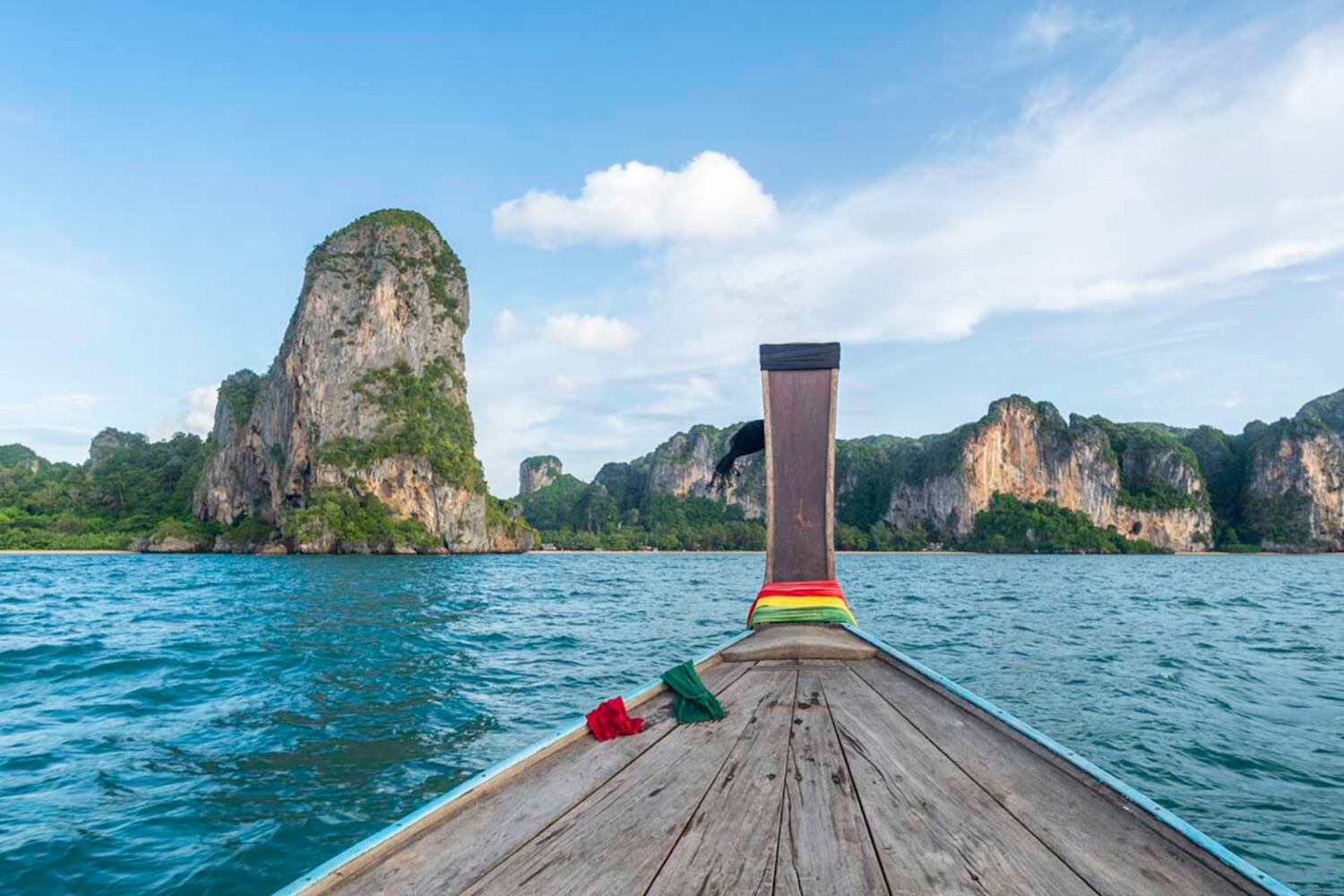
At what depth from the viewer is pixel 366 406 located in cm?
8844

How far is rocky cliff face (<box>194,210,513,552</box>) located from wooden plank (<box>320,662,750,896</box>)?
83363 millimetres

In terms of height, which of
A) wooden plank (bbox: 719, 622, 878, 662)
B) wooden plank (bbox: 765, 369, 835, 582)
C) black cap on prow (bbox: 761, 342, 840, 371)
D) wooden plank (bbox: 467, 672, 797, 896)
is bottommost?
wooden plank (bbox: 467, 672, 797, 896)

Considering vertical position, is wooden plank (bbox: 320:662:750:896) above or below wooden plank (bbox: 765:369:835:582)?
below

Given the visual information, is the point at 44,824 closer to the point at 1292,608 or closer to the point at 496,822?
the point at 496,822

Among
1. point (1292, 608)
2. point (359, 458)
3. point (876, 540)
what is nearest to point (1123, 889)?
point (1292, 608)

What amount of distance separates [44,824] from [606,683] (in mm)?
5731

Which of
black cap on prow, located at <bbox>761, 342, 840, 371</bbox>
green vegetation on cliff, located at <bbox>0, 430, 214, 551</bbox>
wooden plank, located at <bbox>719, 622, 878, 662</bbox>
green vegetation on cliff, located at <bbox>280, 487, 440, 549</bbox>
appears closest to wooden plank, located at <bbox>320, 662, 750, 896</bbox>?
wooden plank, located at <bbox>719, 622, 878, 662</bbox>

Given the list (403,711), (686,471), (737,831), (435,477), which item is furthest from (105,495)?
(737,831)

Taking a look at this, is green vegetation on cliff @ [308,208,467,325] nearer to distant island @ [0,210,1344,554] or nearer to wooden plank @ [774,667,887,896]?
distant island @ [0,210,1344,554]

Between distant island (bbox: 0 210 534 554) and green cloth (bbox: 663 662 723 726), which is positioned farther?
distant island (bbox: 0 210 534 554)

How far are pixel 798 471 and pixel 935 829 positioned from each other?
482 centimetres

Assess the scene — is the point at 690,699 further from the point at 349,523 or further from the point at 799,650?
the point at 349,523

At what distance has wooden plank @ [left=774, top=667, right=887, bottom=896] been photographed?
1.94 meters

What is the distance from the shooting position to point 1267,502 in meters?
117
